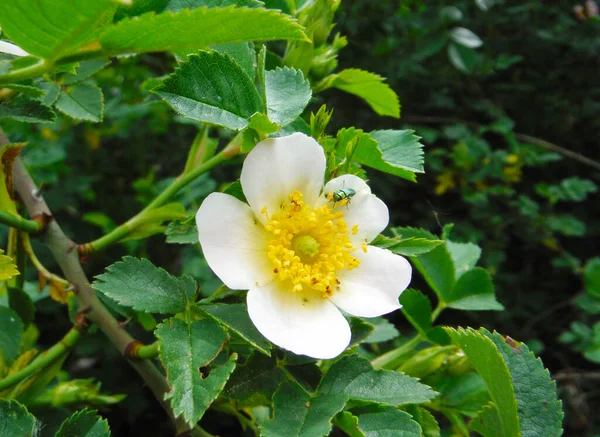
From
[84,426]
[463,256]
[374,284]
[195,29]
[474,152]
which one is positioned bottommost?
[474,152]

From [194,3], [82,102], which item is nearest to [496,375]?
[194,3]

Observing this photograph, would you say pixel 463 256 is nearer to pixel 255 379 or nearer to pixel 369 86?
pixel 369 86

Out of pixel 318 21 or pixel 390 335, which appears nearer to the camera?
pixel 318 21

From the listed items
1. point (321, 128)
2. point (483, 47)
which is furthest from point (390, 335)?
point (483, 47)

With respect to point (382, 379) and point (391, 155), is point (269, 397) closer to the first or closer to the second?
point (382, 379)

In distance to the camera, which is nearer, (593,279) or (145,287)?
(145,287)

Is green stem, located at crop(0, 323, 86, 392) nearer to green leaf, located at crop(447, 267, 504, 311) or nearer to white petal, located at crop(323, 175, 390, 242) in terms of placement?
white petal, located at crop(323, 175, 390, 242)

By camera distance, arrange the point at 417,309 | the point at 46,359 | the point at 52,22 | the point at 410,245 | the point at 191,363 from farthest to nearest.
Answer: the point at 417,309 → the point at 46,359 → the point at 410,245 → the point at 191,363 → the point at 52,22
